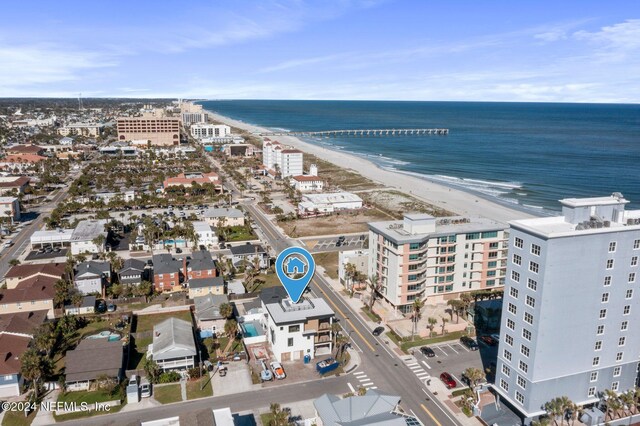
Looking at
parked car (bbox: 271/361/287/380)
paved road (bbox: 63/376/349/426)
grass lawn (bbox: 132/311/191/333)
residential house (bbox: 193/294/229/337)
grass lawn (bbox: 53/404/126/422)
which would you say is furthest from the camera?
grass lawn (bbox: 132/311/191/333)

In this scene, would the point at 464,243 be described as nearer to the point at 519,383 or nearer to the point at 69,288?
the point at 519,383

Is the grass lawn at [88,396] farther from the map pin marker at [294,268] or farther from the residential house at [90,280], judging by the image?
the residential house at [90,280]

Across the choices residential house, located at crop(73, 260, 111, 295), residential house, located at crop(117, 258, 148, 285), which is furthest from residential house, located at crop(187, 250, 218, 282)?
residential house, located at crop(73, 260, 111, 295)

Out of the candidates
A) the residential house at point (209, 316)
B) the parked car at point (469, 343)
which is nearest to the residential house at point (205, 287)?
the residential house at point (209, 316)

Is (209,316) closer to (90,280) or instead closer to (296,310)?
(296,310)

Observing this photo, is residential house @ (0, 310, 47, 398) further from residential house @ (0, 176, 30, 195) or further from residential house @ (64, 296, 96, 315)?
residential house @ (0, 176, 30, 195)

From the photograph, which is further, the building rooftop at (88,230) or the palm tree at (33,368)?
the building rooftop at (88,230)
